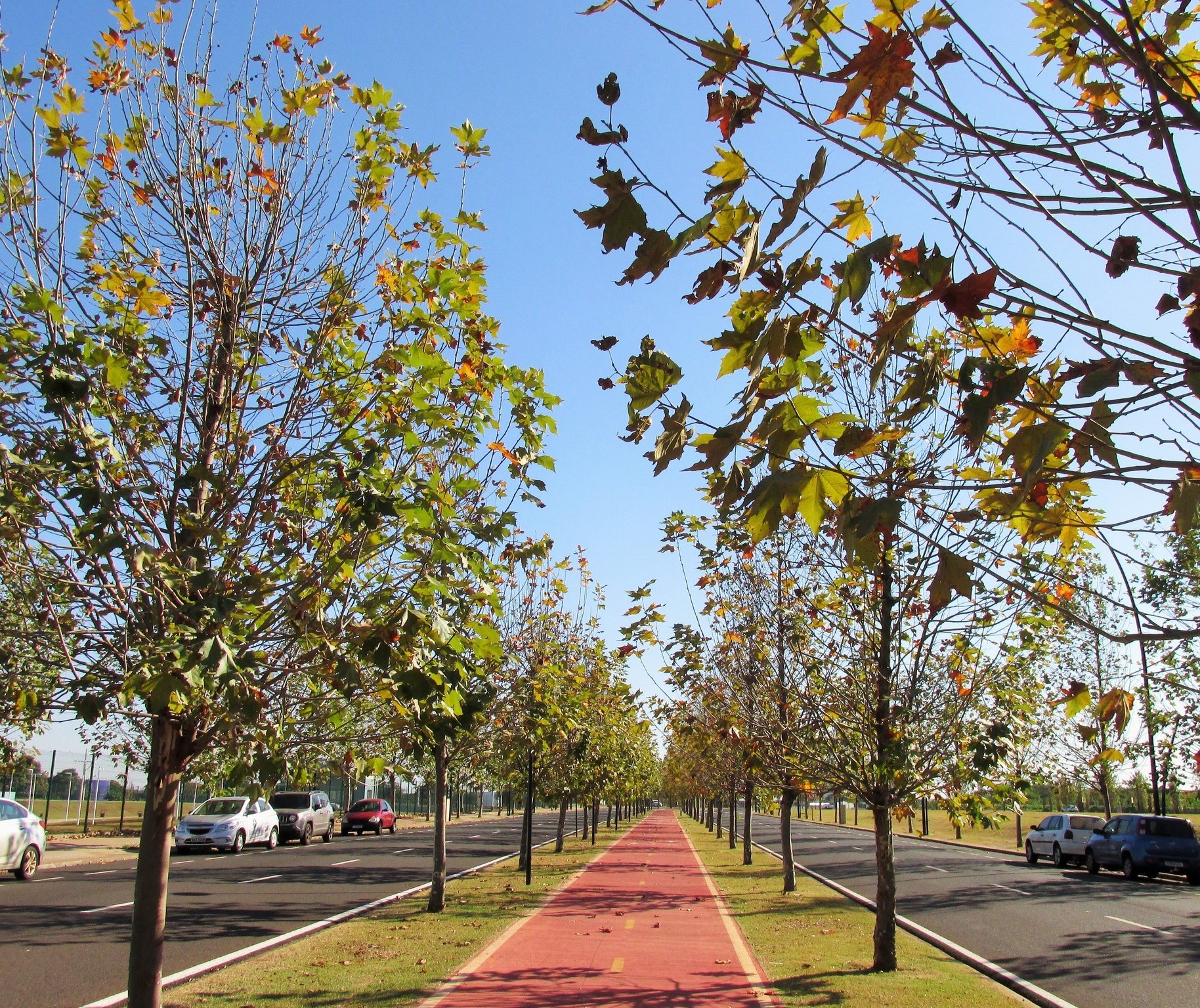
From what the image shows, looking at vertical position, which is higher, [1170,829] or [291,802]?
[1170,829]

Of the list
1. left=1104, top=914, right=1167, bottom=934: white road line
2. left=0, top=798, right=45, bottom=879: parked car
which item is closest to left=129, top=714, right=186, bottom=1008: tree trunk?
left=1104, top=914, right=1167, bottom=934: white road line

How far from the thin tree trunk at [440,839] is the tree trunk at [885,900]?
6.25 m

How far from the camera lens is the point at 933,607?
230cm

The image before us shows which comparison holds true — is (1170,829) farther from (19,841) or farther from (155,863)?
(19,841)

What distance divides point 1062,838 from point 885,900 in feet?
71.6

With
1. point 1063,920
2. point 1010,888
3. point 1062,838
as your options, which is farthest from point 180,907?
point 1062,838

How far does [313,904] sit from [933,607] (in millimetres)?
15119

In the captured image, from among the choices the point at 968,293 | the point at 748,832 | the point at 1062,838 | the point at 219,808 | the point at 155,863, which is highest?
the point at 968,293

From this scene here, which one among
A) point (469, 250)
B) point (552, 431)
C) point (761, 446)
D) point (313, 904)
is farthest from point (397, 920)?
point (761, 446)

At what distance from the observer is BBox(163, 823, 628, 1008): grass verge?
800 centimetres

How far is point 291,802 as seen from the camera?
3456cm

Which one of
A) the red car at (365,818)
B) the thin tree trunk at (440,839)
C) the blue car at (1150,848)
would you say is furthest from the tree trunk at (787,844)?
the red car at (365,818)

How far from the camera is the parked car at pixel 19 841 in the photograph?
17234 mm

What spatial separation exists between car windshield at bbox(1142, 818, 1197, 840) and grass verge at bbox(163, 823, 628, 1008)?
17.5 meters
